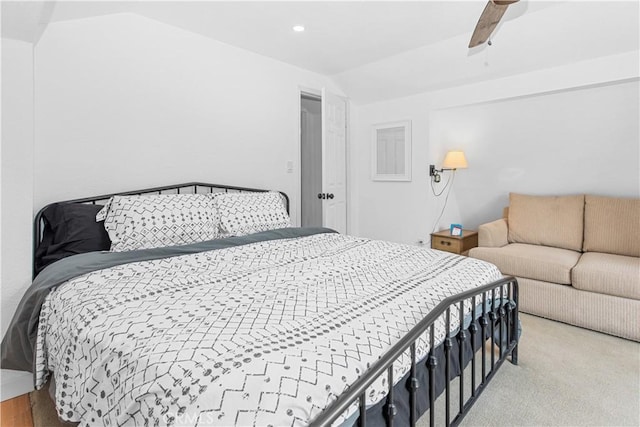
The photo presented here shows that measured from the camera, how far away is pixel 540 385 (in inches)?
79.7

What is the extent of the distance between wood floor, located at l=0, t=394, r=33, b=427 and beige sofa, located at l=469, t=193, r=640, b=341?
3.47 m

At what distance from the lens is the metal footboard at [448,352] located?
2.99ft

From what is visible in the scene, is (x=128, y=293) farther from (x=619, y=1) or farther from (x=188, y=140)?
(x=619, y=1)

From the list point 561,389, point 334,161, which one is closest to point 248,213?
point 334,161

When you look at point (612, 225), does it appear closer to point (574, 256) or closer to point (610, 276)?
point (574, 256)

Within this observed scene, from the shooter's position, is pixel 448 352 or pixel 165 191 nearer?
pixel 448 352

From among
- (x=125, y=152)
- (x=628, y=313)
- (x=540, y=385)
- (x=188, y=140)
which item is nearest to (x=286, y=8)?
(x=188, y=140)

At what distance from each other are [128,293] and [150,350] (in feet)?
1.74

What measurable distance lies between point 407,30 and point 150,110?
7.41 feet

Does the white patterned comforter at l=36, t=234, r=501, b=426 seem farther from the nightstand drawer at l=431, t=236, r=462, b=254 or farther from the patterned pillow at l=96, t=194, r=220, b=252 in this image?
the nightstand drawer at l=431, t=236, r=462, b=254

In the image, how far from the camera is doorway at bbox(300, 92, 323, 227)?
5.10 metres

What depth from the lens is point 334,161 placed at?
409 cm

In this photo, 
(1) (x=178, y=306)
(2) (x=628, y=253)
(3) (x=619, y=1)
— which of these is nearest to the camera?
(1) (x=178, y=306)

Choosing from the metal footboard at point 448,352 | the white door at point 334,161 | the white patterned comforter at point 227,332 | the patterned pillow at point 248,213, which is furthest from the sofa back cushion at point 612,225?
the patterned pillow at point 248,213
